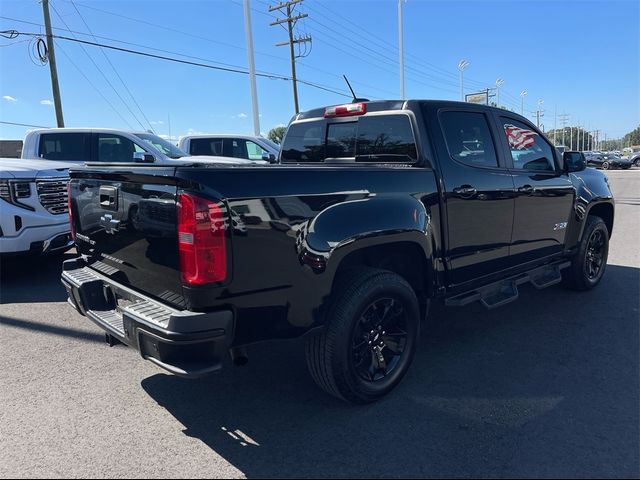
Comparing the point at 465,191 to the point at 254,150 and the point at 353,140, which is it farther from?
the point at 254,150

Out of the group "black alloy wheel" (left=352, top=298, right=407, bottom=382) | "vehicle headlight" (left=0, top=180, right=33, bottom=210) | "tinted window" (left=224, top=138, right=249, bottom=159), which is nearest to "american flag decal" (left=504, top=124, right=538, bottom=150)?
"black alloy wheel" (left=352, top=298, right=407, bottom=382)

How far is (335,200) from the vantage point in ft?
9.35

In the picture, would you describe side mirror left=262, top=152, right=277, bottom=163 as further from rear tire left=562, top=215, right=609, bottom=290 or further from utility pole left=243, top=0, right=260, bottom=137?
utility pole left=243, top=0, right=260, bottom=137

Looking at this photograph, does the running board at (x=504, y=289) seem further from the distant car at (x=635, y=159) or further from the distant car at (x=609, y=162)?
the distant car at (x=635, y=159)

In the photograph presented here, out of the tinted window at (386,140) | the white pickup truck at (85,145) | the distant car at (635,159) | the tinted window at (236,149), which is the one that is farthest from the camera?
the distant car at (635,159)

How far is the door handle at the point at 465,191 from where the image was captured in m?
3.62

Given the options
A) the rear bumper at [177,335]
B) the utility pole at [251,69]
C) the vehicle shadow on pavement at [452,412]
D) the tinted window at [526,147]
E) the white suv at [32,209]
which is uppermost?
the utility pole at [251,69]

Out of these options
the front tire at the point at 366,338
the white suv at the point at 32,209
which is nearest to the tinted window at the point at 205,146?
the white suv at the point at 32,209

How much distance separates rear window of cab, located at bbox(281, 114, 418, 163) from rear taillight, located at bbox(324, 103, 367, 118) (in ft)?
0.14

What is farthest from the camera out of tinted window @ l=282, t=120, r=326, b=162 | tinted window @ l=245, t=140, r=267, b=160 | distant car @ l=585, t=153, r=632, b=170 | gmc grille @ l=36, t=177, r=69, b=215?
distant car @ l=585, t=153, r=632, b=170

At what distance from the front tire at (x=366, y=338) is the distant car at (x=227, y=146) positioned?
8.81 metres

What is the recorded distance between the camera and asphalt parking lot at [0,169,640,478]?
8.39ft

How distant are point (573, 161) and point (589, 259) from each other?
1265mm

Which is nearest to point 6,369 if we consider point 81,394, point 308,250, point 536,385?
point 81,394
